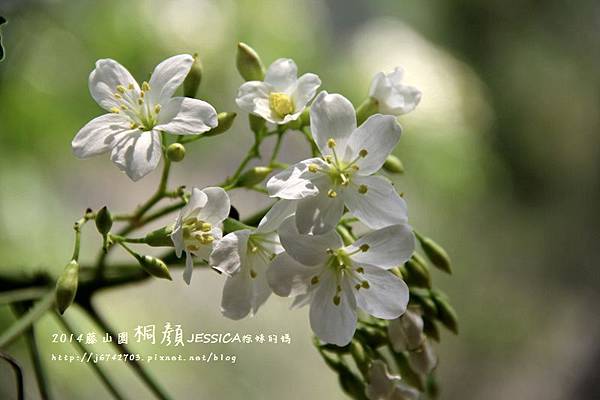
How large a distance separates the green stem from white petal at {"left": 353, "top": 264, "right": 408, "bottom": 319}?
0.29 meters

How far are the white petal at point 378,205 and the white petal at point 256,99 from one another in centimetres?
10

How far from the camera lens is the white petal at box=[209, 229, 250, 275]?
521mm

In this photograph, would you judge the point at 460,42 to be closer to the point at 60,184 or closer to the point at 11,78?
the point at 60,184

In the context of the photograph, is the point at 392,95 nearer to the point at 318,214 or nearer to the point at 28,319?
the point at 318,214

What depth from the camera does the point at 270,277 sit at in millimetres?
536

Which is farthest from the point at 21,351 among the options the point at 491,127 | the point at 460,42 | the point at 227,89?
the point at 460,42

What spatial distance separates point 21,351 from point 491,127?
6.25 ft

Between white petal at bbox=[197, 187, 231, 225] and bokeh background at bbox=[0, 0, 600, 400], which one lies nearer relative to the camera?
white petal at bbox=[197, 187, 231, 225]

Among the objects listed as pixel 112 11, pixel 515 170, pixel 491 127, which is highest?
pixel 112 11

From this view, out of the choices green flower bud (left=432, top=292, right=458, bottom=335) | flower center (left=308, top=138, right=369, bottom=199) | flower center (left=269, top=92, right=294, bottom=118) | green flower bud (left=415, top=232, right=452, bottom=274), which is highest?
flower center (left=269, top=92, right=294, bottom=118)

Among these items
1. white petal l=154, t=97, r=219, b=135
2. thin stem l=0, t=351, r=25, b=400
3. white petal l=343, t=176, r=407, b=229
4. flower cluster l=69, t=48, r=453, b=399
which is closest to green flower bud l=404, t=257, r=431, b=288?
flower cluster l=69, t=48, r=453, b=399

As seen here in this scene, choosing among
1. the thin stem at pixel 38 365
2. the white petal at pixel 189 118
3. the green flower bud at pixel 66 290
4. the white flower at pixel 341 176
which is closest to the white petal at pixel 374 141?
the white flower at pixel 341 176

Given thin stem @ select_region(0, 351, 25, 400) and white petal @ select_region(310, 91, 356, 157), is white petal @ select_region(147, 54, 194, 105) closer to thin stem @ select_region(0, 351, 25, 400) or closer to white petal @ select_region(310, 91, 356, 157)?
white petal @ select_region(310, 91, 356, 157)

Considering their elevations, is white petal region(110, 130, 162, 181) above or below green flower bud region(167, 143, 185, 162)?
above
